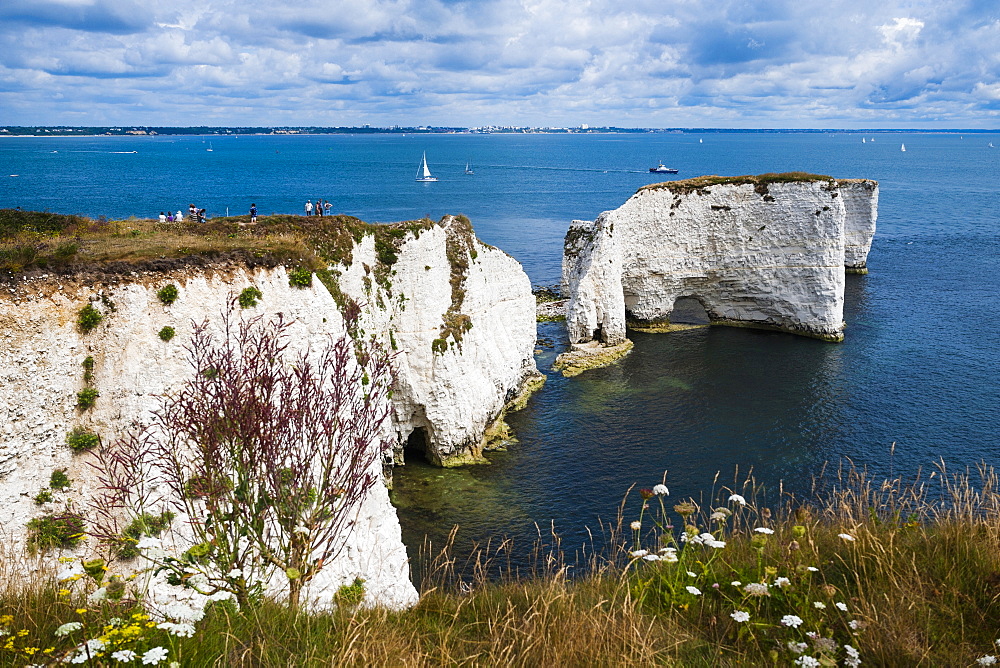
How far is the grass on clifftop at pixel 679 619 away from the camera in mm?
6875

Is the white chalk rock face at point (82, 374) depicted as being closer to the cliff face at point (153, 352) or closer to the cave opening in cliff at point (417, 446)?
the cliff face at point (153, 352)

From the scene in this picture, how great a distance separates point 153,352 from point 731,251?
152 ft

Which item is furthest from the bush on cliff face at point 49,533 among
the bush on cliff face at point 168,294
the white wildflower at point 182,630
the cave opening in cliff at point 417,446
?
the cave opening in cliff at point 417,446

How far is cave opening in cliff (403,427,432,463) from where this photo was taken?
3299 centimetres

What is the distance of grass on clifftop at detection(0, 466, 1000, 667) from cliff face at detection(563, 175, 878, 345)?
40.4m

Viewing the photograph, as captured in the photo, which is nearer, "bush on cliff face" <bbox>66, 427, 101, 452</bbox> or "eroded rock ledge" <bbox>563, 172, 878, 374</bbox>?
"bush on cliff face" <bbox>66, 427, 101, 452</bbox>

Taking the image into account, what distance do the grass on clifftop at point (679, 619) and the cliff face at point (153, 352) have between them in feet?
8.29

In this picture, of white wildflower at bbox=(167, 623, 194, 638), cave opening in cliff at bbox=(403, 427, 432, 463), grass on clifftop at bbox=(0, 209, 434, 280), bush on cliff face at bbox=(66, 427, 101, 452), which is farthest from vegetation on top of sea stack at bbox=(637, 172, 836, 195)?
white wildflower at bbox=(167, 623, 194, 638)

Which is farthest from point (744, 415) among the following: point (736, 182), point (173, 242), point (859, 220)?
point (859, 220)

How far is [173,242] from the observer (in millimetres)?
20828

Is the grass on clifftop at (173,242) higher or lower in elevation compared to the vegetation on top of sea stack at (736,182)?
lower

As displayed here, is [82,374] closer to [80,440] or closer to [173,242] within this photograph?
[80,440]

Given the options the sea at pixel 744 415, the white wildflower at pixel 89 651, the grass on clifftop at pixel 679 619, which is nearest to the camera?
the white wildflower at pixel 89 651

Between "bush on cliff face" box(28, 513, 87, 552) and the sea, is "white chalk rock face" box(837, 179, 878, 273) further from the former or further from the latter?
"bush on cliff face" box(28, 513, 87, 552)
